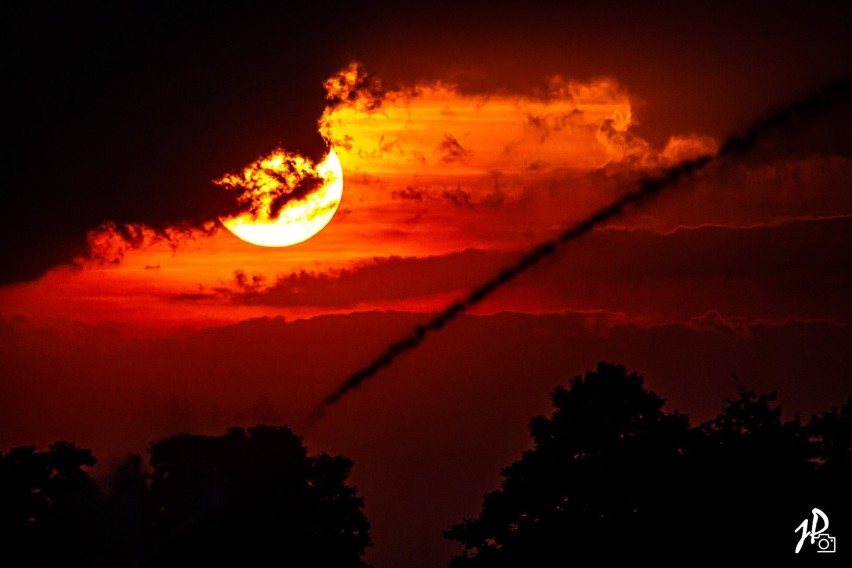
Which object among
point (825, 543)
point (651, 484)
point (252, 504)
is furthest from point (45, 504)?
point (825, 543)

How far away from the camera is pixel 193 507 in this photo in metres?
155

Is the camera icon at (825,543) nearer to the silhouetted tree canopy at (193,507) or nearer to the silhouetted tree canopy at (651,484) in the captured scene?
the silhouetted tree canopy at (651,484)

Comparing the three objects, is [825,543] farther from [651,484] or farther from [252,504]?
[252,504]

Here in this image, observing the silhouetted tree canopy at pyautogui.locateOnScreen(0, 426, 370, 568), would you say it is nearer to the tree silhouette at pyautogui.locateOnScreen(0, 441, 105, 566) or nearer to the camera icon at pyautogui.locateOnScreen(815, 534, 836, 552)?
the tree silhouette at pyautogui.locateOnScreen(0, 441, 105, 566)

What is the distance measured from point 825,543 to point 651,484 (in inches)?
689

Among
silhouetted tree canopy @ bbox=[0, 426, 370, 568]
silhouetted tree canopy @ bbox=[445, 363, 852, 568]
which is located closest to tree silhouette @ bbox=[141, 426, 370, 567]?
silhouetted tree canopy @ bbox=[0, 426, 370, 568]

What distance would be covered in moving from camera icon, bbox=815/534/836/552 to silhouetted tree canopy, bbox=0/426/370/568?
185ft

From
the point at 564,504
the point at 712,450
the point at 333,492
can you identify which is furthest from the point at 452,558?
the point at 333,492

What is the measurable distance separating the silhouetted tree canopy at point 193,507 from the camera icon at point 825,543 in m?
56.5

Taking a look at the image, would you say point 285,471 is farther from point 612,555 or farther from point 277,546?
point 612,555

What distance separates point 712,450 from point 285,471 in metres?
56.1

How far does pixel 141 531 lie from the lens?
154750 millimetres

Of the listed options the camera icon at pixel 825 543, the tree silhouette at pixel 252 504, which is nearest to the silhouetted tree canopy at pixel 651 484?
the camera icon at pixel 825 543

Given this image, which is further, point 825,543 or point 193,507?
point 193,507
